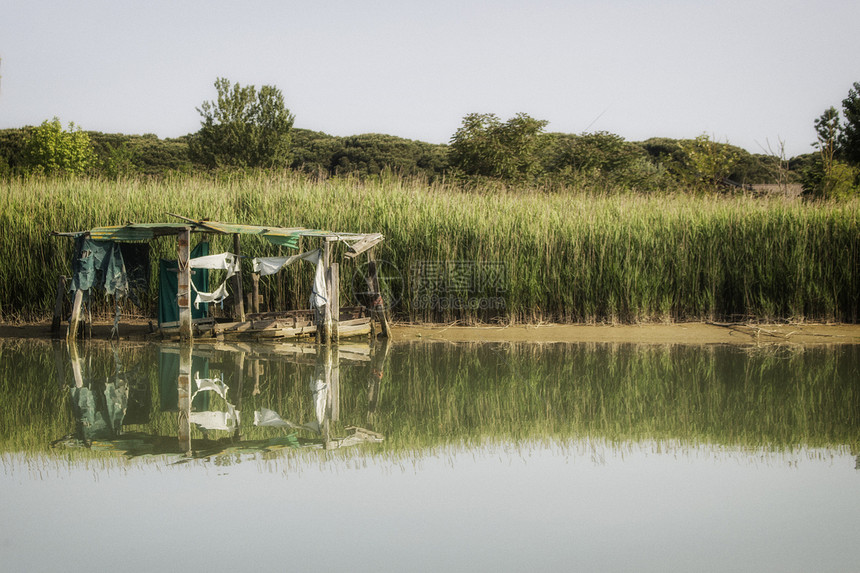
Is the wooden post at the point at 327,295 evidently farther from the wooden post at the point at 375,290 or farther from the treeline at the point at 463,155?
the treeline at the point at 463,155

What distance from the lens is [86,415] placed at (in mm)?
7559

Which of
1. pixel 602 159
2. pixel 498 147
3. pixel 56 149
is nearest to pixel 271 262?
pixel 498 147

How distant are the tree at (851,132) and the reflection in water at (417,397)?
90.1 ft

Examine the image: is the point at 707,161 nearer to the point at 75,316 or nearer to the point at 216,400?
the point at 75,316

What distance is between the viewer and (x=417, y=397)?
28.7ft

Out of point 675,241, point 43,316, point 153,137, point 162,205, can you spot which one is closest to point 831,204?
point 675,241

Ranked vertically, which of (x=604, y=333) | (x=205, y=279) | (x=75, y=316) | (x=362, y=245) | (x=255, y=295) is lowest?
(x=604, y=333)

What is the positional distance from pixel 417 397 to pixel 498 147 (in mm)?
16695

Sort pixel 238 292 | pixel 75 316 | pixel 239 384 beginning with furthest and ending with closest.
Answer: pixel 238 292
pixel 75 316
pixel 239 384

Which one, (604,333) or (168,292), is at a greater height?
(168,292)

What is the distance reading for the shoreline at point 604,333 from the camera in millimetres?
13320

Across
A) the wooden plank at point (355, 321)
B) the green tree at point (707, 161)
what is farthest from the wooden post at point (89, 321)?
the green tree at point (707, 161)

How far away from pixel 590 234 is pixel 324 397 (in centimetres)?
796

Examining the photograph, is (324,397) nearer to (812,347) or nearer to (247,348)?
(247,348)
